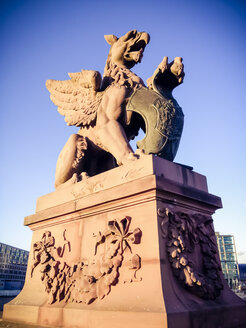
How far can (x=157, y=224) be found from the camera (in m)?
2.54

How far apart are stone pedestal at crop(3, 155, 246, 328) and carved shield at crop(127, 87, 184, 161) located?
46cm

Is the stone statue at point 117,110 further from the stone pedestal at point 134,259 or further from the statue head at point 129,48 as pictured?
the stone pedestal at point 134,259

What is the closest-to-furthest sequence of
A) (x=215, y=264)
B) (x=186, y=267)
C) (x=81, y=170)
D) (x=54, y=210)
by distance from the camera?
1. (x=186, y=267)
2. (x=215, y=264)
3. (x=54, y=210)
4. (x=81, y=170)

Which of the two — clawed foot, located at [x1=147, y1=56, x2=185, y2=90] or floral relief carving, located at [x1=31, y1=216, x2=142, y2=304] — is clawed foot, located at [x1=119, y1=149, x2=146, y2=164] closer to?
floral relief carving, located at [x1=31, y1=216, x2=142, y2=304]

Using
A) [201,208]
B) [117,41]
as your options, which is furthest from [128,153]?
[117,41]

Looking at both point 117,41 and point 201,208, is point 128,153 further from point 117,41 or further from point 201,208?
point 117,41

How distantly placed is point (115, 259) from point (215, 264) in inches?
43.8

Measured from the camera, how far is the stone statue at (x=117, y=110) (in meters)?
3.53

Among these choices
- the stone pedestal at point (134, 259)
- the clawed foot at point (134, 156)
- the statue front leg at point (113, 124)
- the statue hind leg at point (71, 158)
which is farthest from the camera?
the statue hind leg at point (71, 158)

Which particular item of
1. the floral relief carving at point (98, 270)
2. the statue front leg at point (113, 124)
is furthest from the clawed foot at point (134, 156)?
the floral relief carving at point (98, 270)

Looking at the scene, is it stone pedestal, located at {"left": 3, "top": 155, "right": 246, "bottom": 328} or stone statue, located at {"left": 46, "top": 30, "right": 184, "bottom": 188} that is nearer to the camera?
stone pedestal, located at {"left": 3, "top": 155, "right": 246, "bottom": 328}

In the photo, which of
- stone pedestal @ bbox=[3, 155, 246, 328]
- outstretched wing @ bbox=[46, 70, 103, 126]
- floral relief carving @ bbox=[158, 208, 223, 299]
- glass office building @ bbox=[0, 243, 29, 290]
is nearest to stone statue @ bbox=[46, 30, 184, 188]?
outstretched wing @ bbox=[46, 70, 103, 126]

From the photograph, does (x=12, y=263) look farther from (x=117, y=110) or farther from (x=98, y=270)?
(x=98, y=270)

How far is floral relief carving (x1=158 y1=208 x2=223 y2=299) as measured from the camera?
8.02ft
